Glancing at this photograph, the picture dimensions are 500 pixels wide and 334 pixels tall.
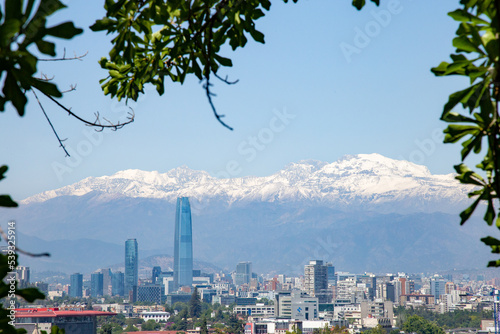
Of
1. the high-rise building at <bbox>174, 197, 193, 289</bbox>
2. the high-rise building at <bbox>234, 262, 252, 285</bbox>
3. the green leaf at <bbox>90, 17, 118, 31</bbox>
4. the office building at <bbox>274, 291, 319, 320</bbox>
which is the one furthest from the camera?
the high-rise building at <bbox>234, 262, 252, 285</bbox>

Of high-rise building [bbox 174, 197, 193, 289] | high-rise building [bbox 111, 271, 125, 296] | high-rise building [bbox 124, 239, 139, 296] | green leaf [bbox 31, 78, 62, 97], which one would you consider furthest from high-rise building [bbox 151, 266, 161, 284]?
green leaf [bbox 31, 78, 62, 97]

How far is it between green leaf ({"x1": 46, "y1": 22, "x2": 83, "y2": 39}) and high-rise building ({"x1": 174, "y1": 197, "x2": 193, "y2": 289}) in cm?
11986

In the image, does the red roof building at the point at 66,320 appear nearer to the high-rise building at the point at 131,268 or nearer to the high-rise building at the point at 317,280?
the high-rise building at the point at 317,280

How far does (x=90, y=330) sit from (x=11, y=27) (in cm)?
2130

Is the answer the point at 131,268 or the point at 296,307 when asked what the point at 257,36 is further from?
the point at 131,268

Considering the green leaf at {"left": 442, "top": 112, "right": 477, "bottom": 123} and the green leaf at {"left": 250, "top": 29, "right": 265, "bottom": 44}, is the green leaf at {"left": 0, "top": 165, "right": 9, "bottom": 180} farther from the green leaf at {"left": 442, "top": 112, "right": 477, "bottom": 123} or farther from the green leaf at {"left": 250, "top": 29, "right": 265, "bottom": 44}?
the green leaf at {"left": 250, "top": 29, "right": 265, "bottom": 44}

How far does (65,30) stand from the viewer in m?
1.17

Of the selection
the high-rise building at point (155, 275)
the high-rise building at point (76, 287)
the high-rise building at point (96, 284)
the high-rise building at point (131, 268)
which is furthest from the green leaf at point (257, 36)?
the high-rise building at point (155, 275)

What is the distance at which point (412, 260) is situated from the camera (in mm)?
196625

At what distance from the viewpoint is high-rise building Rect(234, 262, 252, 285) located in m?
133

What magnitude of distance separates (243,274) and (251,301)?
59286mm

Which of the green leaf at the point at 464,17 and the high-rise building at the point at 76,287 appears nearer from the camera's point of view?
the green leaf at the point at 464,17

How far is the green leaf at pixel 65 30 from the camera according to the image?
1160 mm

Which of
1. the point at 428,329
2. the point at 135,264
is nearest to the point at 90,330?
the point at 428,329
